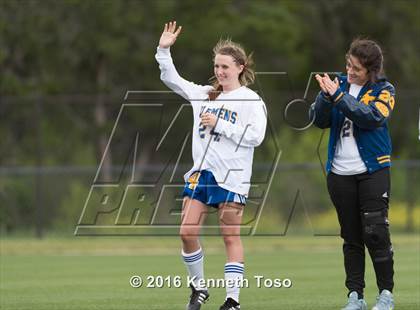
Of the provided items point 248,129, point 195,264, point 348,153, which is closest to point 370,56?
point 348,153

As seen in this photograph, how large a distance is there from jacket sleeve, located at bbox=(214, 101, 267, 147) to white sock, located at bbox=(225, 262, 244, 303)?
3.20 feet

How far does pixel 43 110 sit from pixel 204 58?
1182 cm

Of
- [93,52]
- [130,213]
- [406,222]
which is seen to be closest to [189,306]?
[130,213]

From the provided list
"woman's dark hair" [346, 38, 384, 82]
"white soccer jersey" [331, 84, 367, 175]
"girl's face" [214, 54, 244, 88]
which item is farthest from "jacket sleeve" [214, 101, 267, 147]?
"woman's dark hair" [346, 38, 384, 82]

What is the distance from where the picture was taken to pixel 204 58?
35344 mm

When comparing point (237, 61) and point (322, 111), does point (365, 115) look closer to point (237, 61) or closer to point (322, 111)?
point (322, 111)

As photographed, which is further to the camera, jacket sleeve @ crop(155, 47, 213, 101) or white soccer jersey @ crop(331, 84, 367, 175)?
jacket sleeve @ crop(155, 47, 213, 101)

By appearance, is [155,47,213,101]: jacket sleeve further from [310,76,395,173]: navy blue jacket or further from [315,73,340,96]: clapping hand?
[315,73,340,96]: clapping hand

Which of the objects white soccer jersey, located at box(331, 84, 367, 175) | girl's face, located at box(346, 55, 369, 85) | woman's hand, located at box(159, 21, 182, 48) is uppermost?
woman's hand, located at box(159, 21, 182, 48)

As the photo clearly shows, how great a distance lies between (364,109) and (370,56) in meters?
0.46

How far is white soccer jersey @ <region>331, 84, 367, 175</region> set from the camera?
→ 816cm

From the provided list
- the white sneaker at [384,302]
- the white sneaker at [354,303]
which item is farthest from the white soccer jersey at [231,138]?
the white sneaker at [384,302]

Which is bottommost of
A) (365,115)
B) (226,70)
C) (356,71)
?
(365,115)

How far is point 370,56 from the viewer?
806 cm
